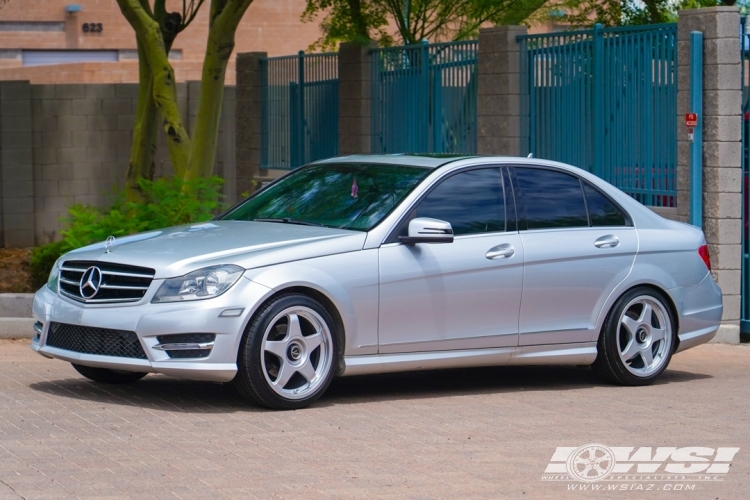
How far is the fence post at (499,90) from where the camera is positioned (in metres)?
14.5

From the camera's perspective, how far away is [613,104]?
42.3ft

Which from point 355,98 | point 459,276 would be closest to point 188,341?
point 459,276

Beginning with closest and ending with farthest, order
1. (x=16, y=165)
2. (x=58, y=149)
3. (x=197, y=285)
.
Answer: (x=197, y=285) < (x=16, y=165) < (x=58, y=149)

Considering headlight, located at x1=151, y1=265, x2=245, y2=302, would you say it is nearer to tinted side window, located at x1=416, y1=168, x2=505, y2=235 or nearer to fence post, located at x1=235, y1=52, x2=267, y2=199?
tinted side window, located at x1=416, y1=168, x2=505, y2=235

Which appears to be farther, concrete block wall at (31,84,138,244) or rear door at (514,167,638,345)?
concrete block wall at (31,84,138,244)

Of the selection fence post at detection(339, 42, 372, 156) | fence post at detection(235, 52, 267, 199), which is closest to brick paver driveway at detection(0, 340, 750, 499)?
fence post at detection(339, 42, 372, 156)

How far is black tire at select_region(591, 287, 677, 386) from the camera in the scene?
30.5ft

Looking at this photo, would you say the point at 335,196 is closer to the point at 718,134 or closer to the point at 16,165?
the point at 718,134

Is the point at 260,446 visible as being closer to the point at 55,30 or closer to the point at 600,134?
the point at 600,134

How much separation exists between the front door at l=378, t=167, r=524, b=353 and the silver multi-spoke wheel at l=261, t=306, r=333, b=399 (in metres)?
0.43

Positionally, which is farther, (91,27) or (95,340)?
(91,27)

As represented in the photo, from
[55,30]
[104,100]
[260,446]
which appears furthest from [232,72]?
[260,446]

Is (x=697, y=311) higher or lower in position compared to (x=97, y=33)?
lower

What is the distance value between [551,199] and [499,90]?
18.2 ft
